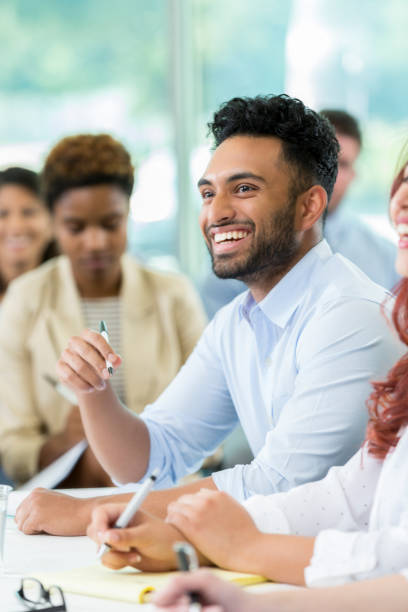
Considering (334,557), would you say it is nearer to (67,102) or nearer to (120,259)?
(120,259)

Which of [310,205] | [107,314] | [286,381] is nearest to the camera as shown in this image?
[286,381]

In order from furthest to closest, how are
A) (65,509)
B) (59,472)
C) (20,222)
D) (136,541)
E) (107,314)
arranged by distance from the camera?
Answer: 1. (20,222)
2. (107,314)
3. (59,472)
4. (65,509)
5. (136,541)

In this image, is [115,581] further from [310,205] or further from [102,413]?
[310,205]

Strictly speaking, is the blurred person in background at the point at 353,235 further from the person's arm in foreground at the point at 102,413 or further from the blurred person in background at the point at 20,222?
the person's arm in foreground at the point at 102,413

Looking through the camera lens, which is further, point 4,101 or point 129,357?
point 4,101

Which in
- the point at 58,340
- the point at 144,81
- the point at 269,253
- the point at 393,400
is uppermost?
the point at 144,81

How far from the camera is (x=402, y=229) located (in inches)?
50.5

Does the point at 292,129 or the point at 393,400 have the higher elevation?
the point at 292,129

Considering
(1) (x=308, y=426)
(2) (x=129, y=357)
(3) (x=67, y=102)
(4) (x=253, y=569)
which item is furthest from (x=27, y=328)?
(3) (x=67, y=102)

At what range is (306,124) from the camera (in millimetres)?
1749

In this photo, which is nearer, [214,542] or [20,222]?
[214,542]

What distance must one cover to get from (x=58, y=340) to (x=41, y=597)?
6.19 ft

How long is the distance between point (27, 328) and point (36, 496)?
1504 millimetres

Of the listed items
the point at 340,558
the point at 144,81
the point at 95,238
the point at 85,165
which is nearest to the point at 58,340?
the point at 95,238
